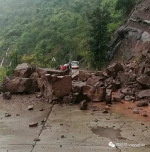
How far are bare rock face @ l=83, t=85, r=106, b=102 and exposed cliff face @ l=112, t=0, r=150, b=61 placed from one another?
38.9 ft

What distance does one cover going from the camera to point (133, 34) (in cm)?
2384

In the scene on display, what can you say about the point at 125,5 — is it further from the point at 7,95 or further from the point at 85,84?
the point at 7,95

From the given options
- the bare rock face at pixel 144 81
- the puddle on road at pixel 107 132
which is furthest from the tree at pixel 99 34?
the puddle on road at pixel 107 132

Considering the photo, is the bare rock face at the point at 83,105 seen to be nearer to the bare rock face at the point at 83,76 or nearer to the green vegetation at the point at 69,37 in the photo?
the bare rock face at the point at 83,76

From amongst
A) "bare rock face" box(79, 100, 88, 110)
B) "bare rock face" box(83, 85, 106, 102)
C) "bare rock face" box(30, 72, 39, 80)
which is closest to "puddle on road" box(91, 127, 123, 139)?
"bare rock face" box(79, 100, 88, 110)

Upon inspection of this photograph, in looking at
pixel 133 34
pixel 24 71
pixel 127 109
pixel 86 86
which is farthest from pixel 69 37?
pixel 127 109

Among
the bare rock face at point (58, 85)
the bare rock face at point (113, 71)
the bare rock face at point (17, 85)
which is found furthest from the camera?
the bare rock face at point (113, 71)

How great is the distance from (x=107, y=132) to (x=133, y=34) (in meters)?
17.4

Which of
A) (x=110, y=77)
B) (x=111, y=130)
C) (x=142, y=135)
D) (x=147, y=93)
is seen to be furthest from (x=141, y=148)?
(x=110, y=77)

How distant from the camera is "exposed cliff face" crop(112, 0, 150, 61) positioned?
22700 mm

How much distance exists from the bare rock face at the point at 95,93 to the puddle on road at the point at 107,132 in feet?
9.43

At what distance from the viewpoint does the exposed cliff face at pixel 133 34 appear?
22.7m

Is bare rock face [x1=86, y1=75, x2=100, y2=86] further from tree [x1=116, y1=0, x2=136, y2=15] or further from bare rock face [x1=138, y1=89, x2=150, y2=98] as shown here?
tree [x1=116, y1=0, x2=136, y2=15]

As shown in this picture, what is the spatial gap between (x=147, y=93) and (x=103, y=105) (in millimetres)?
1781
